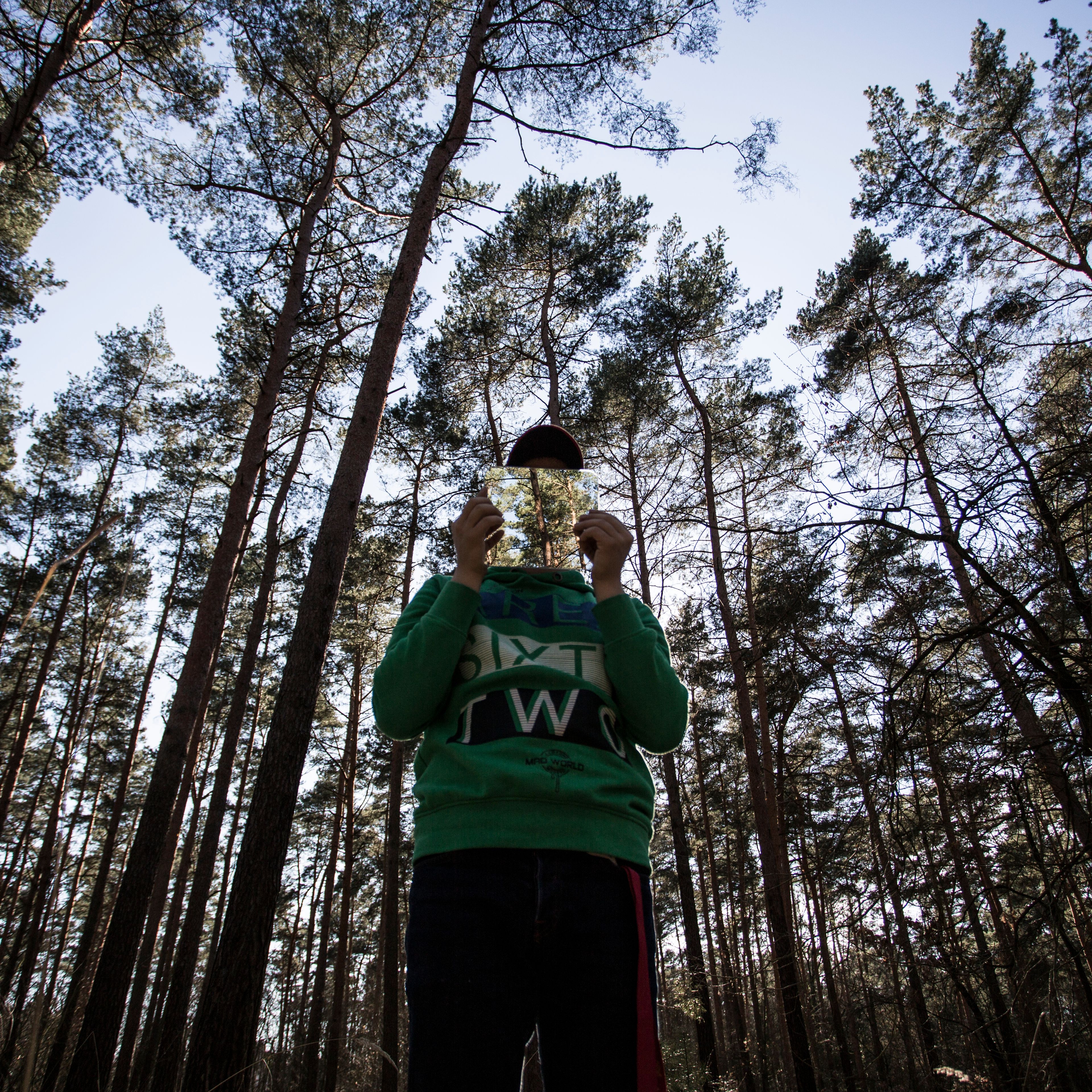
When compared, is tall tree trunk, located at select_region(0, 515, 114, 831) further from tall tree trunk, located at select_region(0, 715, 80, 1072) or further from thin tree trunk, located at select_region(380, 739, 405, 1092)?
thin tree trunk, located at select_region(380, 739, 405, 1092)

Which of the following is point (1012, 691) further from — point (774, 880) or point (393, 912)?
point (393, 912)

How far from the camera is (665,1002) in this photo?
13.5 m

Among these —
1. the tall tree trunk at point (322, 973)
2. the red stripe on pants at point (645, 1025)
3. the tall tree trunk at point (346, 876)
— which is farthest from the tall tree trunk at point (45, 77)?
the tall tree trunk at point (322, 973)

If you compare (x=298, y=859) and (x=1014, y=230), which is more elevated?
(x=1014, y=230)

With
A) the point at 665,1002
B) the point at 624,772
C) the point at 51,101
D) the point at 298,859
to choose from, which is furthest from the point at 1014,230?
the point at 298,859

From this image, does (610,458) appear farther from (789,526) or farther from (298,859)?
(298,859)

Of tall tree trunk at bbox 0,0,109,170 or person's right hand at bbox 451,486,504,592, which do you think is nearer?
person's right hand at bbox 451,486,504,592

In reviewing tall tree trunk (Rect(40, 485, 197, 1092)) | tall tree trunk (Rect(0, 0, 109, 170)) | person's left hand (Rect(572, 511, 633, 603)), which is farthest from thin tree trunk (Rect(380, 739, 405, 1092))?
person's left hand (Rect(572, 511, 633, 603))

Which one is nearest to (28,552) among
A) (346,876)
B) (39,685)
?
(39,685)

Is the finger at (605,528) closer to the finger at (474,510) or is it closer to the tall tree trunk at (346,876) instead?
the finger at (474,510)

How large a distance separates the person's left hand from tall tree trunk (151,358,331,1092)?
7121mm

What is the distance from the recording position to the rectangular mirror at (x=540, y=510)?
70.7 inches

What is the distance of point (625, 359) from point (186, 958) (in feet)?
36.8

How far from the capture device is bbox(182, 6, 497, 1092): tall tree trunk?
3291 mm
